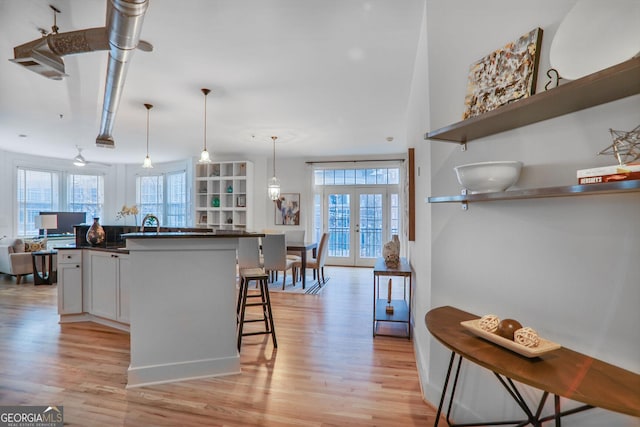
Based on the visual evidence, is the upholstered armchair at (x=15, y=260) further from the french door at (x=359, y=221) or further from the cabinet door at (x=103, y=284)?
the french door at (x=359, y=221)

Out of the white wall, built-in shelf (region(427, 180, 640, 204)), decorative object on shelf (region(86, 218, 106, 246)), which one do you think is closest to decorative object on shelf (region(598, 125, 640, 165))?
the white wall

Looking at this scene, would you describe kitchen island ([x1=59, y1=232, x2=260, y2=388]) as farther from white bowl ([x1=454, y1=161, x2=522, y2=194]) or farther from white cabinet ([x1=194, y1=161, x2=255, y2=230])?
white cabinet ([x1=194, y1=161, x2=255, y2=230])

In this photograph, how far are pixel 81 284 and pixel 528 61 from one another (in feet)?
15.4

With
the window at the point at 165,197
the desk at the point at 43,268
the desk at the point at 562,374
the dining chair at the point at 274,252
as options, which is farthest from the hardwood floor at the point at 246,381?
the window at the point at 165,197

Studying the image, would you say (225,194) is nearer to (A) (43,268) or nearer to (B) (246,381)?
(A) (43,268)

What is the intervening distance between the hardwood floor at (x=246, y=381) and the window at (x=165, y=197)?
16.0 ft

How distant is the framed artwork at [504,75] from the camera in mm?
1398

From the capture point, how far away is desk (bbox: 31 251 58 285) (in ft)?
17.6

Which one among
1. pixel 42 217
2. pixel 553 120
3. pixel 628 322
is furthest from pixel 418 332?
pixel 42 217

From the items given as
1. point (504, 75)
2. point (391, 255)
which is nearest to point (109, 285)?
point (391, 255)

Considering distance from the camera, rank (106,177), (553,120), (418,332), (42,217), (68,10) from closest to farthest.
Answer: (553,120)
(68,10)
(418,332)
(42,217)
(106,177)

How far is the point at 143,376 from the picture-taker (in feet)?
7.20

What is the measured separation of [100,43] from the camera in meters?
2.01

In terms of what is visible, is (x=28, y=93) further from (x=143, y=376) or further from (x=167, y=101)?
(x=143, y=376)
